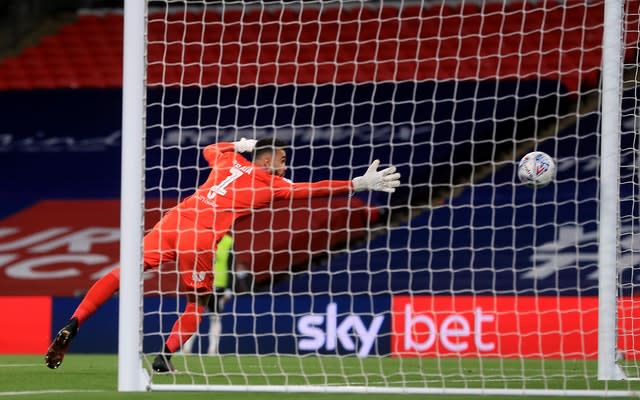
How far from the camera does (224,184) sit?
739 cm

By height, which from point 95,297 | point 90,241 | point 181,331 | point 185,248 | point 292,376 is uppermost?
point 90,241

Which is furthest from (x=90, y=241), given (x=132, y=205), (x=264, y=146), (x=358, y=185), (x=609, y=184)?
(x=609, y=184)

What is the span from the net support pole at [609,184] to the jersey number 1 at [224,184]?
7.41ft

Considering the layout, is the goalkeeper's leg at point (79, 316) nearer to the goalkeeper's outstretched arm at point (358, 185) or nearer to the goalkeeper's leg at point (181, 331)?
the goalkeeper's leg at point (181, 331)

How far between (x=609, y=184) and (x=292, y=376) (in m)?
2.29

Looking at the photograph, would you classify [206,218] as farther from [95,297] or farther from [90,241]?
[90,241]

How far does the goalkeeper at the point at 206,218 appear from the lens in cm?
713

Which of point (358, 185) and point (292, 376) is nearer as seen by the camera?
point (358, 185)

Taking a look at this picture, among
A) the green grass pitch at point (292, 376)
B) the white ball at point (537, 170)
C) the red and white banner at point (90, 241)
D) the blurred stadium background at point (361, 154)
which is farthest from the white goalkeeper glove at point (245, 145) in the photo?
the red and white banner at point (90, 241)

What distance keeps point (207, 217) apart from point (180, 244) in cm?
24

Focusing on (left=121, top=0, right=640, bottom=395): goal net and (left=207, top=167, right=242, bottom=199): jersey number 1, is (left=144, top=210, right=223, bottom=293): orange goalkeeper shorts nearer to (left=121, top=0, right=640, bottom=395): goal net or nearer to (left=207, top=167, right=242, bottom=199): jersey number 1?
(left=207, top=167, right=242, bottom=199): jersey number 1

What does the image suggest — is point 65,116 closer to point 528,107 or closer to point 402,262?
point 402,262

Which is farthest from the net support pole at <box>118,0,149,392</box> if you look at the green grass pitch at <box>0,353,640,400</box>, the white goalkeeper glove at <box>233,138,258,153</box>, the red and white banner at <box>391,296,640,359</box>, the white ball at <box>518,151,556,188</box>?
the red and white banner at <box>391,296,640,359</box>

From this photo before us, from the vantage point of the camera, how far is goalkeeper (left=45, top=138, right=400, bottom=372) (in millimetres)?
7133
